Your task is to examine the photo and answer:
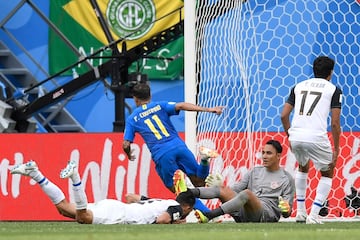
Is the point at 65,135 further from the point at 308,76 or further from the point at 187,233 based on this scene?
the point at 187,233

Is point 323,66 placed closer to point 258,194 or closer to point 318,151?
point 318,151

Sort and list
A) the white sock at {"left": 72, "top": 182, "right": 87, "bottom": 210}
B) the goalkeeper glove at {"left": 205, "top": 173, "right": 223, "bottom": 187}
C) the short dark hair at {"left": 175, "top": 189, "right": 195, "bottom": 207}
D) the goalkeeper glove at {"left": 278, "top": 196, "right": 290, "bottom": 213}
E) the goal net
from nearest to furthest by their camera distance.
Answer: the white sock at {"left": 72, "top": 182, "right": 87, "bottom": 210} → the short dark hair at {"left": 175, "top": 189, "right": 195, "bottom": 207} → the goalkeeper glove at {"left": 278, "top": 196, "right": 290, "bottom": 213} → the goalkeeper glove at {"left": 205, "top": 173, "right": 223, "bottom": 187} → the goal net

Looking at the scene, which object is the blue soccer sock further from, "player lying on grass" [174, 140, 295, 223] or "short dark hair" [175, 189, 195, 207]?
"short dark hair" [175, 189, 195, 207]

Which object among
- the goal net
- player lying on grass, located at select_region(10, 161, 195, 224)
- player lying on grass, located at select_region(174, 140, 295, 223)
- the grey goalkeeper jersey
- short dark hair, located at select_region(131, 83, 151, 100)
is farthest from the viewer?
the goal net

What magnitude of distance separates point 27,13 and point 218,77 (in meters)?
6.27

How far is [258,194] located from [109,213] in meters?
1.74

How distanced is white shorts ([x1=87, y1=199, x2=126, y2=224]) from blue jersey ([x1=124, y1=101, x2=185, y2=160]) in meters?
1.97

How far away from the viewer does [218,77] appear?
46.7 feet

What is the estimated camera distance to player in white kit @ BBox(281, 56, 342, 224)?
1159cm

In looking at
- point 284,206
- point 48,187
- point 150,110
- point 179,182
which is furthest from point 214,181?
point 48,187

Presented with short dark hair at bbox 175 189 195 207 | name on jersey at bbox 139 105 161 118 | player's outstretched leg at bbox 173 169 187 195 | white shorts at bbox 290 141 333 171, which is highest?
name on jersey at bbox 139 105 161 118

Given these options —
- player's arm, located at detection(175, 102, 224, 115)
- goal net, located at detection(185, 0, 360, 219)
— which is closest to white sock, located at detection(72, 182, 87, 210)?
player's arm, located at detection(175, 102, 224, 115)

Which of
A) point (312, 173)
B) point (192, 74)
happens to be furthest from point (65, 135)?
point (312, 173)

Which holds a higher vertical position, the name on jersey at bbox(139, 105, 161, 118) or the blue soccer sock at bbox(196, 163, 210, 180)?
the name on jersey at bbox(139, 105, 161, 118)
